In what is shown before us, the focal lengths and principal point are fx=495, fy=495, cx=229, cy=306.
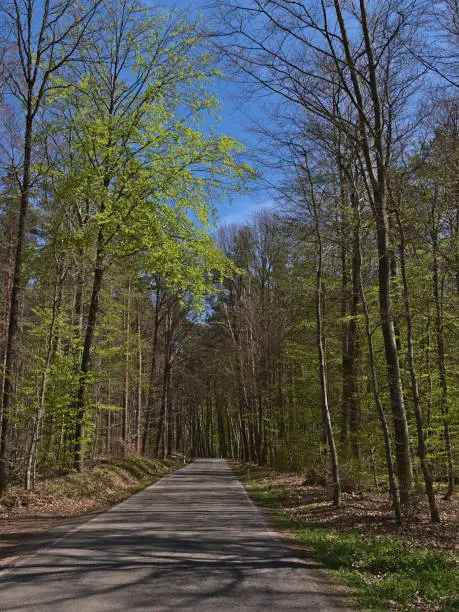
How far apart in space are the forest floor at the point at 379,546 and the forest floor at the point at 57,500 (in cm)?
454

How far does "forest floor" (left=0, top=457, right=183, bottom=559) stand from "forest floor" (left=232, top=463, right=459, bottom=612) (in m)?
4.54

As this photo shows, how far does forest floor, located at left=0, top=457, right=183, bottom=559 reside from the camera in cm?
925

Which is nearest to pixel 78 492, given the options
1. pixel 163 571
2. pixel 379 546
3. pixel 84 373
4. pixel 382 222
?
pixel 84 373

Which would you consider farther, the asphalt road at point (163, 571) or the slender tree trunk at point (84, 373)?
the slender tree trunk at point (84, 373)

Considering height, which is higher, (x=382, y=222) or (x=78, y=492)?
(x=382, y=222)

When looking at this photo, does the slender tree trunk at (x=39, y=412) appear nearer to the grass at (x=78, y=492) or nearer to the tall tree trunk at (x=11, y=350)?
the grass at (x=78, y=492)

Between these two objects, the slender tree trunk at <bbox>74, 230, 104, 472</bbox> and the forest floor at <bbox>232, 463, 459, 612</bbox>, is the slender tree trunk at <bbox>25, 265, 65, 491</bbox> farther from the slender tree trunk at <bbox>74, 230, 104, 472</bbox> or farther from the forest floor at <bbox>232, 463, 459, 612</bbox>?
the forest floor at <bbox>232, 463, 459, 612</bbox>

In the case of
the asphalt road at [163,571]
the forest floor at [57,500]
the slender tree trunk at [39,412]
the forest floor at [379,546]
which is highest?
the slender tree trunk at [39,412]

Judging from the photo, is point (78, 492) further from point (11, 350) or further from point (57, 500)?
point (11, 350)

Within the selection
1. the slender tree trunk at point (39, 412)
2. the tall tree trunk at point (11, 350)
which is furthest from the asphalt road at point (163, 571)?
the slender tree trunk at point (39, 412)

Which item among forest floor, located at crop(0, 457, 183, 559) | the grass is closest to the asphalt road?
forest floor, located at crop(0, 457, 183, 559)

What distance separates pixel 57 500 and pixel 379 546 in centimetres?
836

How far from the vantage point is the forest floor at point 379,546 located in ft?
18.1

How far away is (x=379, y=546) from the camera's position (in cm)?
768
